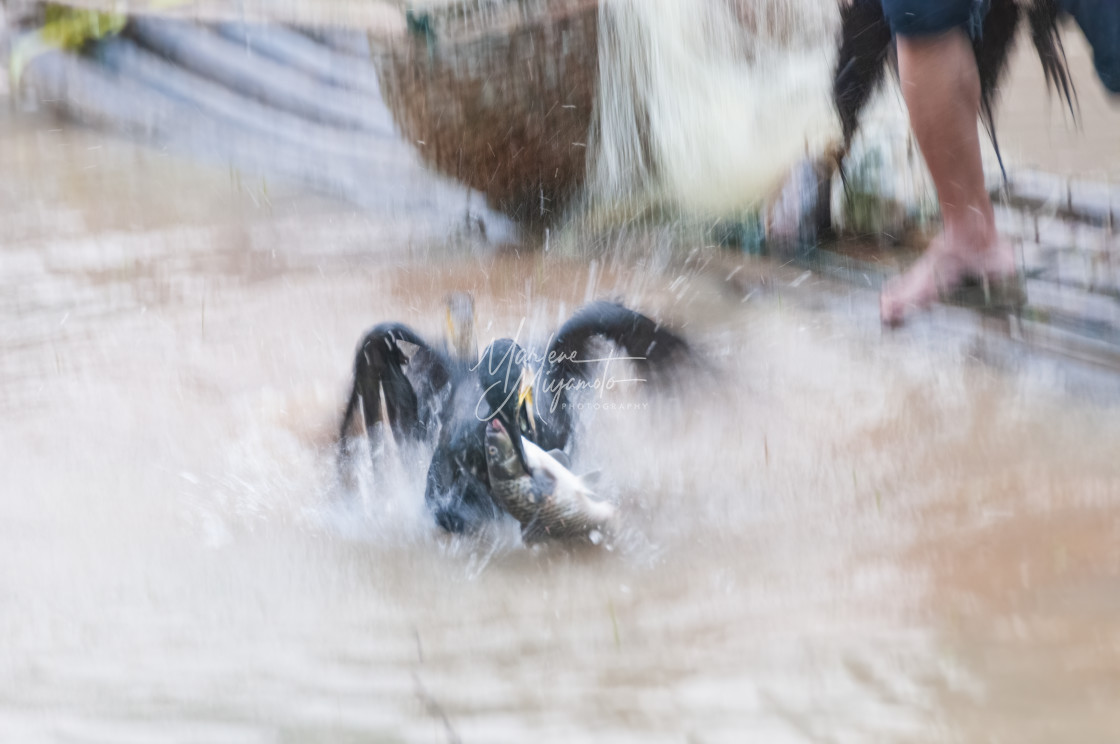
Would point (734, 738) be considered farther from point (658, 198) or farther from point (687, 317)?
point (658, 198)

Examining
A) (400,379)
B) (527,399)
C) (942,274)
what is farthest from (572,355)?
(942,274)

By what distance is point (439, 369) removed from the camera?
6.39 ft

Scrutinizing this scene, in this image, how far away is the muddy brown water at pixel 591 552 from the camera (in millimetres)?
1455

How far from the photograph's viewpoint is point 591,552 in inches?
70.6

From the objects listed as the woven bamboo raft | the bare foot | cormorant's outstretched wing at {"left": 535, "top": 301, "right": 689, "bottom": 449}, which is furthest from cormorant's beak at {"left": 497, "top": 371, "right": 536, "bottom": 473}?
the woven bamboo raft

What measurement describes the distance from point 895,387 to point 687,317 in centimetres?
59

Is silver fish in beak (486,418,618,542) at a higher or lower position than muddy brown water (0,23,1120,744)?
higher

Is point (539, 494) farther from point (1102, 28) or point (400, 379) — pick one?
point (1102, 28)

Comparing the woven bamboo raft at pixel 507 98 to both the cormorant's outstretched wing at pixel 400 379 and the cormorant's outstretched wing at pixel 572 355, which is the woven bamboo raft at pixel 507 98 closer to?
the cormorant's outstretched wing at pixel 572 355

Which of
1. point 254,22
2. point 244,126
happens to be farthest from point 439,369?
point 254,22

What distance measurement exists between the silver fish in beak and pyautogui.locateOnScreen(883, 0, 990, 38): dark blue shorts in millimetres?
1446

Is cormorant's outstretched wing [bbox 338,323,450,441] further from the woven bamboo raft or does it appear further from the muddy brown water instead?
the woven bamboo raft
